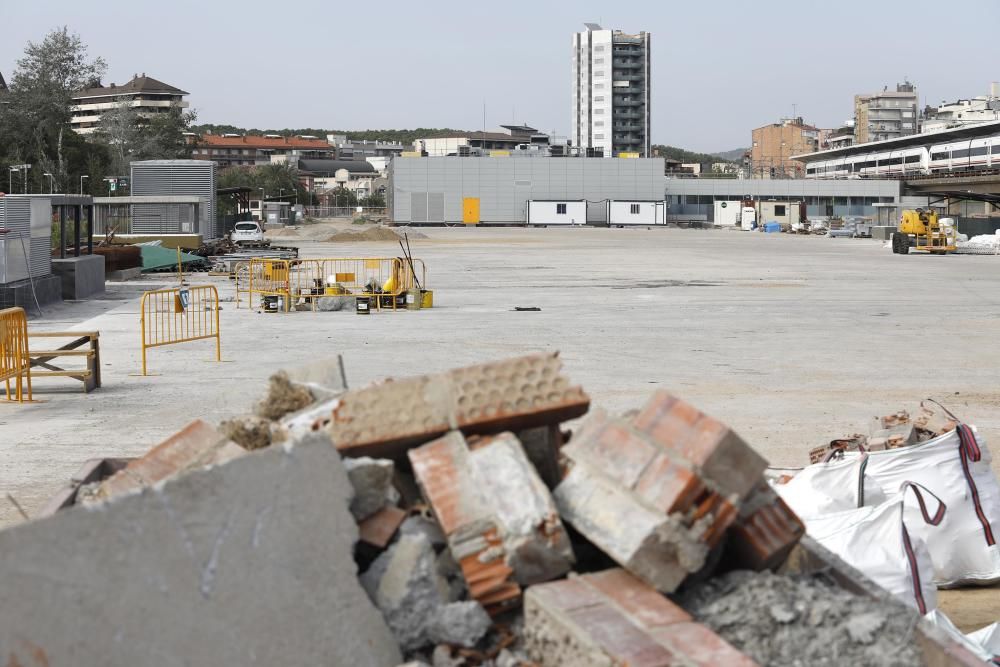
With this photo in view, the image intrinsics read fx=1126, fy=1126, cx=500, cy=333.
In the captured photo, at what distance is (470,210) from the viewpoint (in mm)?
116312

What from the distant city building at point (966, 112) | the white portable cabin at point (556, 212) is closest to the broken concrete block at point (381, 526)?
the white portable cabin at point (556, 212)

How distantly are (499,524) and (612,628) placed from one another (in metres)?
0.62

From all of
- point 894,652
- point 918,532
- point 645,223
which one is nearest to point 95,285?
point 918,532

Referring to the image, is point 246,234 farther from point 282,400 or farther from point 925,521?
point 282,400

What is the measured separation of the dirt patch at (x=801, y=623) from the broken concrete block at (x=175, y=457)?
2.17 meters

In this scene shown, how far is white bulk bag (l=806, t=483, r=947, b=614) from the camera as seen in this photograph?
6.30m

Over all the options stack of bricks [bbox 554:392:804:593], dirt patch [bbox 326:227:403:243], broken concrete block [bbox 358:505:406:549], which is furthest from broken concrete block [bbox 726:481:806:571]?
dirt patch [bbox 326:227:403:243]

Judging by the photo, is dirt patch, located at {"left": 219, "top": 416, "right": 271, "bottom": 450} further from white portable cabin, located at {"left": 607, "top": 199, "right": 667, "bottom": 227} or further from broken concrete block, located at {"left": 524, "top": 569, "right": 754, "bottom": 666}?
white portable cabin, located at {"left": 607, "top": 199, "right": 667, "bottom": 227}

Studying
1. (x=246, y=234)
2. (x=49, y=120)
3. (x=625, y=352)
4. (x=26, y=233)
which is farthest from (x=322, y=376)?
(x=49, y=120)

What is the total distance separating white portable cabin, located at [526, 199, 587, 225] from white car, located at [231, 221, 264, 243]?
179 feet

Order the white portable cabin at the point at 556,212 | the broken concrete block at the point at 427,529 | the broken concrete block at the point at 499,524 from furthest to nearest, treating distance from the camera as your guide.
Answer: the white portable cabin at the point at 556,212
the broken concrete block at the point at 427,529
the broken concrete block at the point at 499,524

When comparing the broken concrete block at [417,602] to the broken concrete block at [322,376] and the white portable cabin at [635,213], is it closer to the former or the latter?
the broken concrete block at [322,376]

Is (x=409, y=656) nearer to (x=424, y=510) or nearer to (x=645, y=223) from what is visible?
(x=424, y=510)

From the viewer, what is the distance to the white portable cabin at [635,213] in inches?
4528
